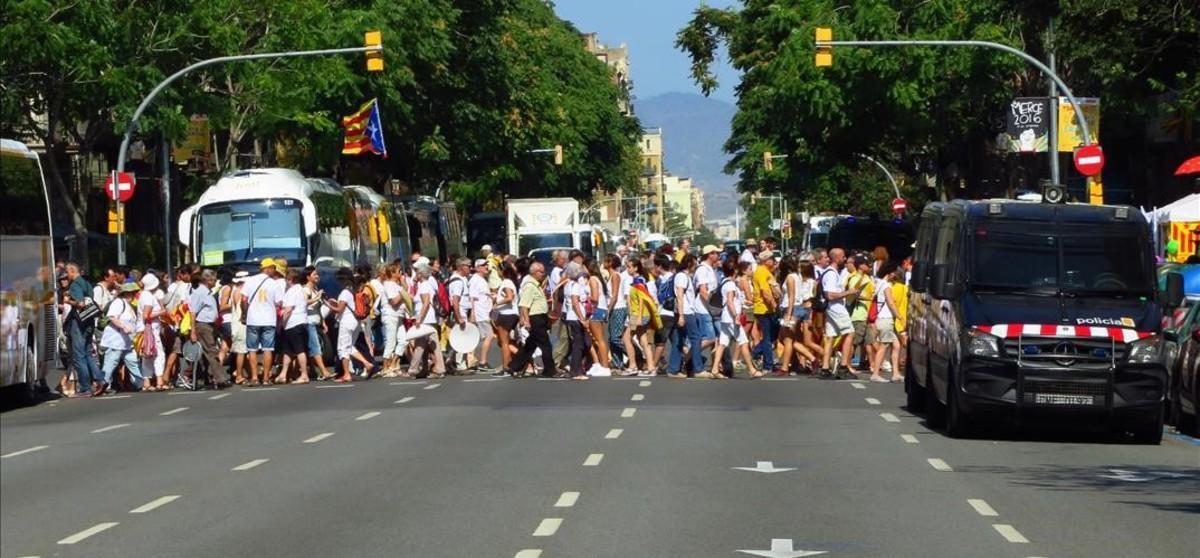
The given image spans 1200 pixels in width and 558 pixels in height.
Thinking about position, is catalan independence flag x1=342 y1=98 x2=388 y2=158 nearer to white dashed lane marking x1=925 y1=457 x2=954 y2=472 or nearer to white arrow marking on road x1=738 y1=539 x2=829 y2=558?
white dashed lane marking x1=925 y1=457 x2=954 y2=472

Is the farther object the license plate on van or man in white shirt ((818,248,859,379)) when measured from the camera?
man in white shirt ((818,248,859,379))

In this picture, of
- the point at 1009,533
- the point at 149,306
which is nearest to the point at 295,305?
the point at 149,306

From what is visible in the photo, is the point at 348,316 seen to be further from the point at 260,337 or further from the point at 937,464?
the point at 937,464

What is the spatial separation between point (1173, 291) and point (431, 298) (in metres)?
13.5

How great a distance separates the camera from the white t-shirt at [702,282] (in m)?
29.4

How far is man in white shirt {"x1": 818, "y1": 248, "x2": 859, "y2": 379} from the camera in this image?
96.5ft

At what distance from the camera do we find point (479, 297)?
3153 cm

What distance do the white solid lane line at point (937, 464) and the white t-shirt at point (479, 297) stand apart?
47.8 feet

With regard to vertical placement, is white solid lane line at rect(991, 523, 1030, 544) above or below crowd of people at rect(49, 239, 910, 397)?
below

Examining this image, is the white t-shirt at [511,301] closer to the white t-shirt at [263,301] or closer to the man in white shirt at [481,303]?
the man in white shirt at [481,303]

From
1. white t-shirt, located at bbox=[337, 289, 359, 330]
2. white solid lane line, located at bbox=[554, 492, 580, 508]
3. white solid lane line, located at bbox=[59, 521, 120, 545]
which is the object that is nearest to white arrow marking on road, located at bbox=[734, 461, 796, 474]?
white solid lane line, located at bbox=[554, 492, 580, 508]

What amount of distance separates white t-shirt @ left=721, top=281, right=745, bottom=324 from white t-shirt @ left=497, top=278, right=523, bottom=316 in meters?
3.04

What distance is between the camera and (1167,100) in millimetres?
47375

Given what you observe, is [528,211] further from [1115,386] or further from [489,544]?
[489,544]
